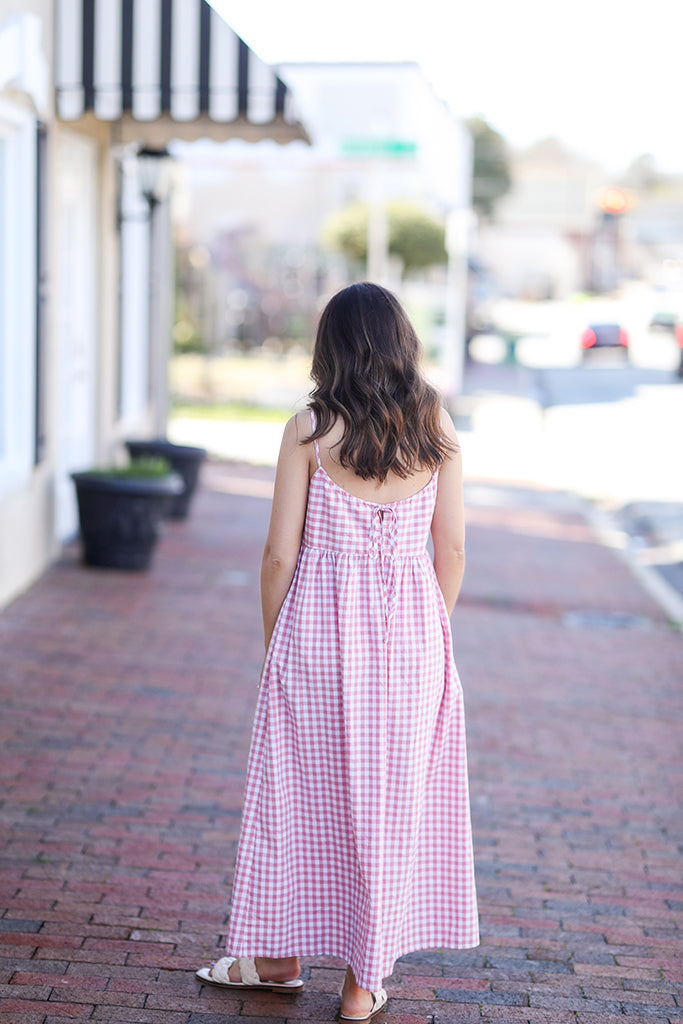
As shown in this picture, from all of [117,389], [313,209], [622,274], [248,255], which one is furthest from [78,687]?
[622,274]

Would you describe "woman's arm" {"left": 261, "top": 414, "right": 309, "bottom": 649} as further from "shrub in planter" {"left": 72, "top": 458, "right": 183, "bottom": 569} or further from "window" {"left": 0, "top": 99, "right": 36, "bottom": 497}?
"shrub in planter" {"left": 72, "top": 458, "right": 183, "bottom": 569}

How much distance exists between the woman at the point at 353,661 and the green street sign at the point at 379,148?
1665cm

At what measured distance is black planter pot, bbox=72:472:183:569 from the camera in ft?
25.5

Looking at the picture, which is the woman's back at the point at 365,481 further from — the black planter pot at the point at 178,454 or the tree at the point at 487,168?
the tree at the point at 487,168

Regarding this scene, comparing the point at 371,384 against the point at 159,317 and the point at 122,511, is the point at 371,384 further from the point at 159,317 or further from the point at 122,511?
the point at 159,317

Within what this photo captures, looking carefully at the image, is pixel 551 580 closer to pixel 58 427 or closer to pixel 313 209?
pixel 58 427

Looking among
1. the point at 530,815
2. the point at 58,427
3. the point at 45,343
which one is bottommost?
the point at 530,815

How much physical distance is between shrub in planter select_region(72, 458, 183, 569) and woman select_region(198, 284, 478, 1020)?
4856 mm

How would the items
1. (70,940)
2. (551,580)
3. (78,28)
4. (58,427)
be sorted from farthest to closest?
1. (551,580)
2. (58,427)
3. (78,28)
4. (70,940)

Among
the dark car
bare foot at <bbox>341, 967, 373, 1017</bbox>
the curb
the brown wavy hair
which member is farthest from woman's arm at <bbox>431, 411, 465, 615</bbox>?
the dark car

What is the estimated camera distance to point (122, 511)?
7867 millimetres

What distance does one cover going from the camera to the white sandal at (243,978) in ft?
10.6

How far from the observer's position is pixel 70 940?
3441 mm

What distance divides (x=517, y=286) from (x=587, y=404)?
67.4m
